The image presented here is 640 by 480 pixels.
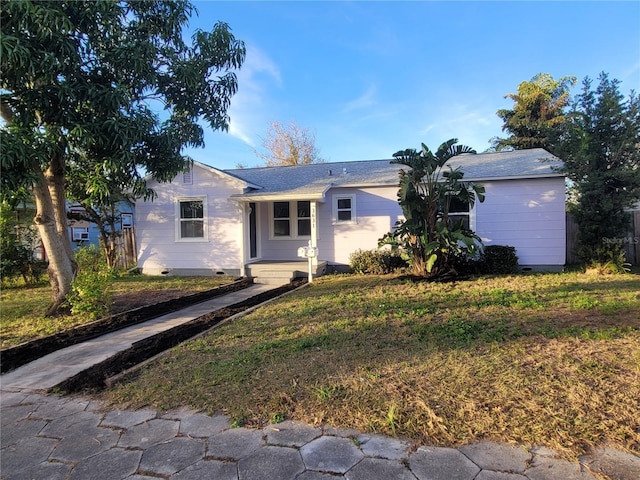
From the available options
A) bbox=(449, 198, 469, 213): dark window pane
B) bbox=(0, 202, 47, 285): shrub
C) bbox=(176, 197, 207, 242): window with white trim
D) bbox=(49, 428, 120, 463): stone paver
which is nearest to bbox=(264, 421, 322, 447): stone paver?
bbox=(49, 428, 120, 463): stone paver

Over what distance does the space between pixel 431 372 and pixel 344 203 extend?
8515mm

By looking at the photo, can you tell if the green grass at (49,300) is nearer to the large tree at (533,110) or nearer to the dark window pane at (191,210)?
the dark window pane at (191,210)

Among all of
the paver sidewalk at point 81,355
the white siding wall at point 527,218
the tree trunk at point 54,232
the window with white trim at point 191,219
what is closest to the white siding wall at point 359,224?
the white siding wall at point 527,218

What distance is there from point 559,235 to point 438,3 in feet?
22.2

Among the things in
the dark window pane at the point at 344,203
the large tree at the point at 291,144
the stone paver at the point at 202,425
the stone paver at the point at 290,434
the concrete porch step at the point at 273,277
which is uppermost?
the large tree at the point at 291,144

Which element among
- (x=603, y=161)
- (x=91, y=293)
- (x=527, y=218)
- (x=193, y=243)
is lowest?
(x=91, y=293)

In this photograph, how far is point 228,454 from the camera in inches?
92.7

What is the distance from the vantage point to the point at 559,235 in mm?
10117

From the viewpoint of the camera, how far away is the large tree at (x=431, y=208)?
837cm

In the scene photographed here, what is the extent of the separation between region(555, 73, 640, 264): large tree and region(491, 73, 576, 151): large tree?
41.2 feet

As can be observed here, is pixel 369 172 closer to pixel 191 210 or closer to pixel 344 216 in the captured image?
pixel 344 216

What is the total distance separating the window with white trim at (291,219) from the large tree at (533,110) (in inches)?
622

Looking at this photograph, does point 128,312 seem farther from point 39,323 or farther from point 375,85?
point 375,85

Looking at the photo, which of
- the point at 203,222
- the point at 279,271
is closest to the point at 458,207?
the point at 279,271
